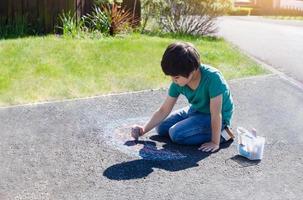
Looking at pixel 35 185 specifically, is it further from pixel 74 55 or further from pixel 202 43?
pixel 202 43

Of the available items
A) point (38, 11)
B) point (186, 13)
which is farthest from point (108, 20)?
point (186, 13)

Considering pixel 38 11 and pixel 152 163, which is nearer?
pixel 152 163

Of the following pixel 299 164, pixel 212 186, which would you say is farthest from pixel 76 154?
pixel 299 164

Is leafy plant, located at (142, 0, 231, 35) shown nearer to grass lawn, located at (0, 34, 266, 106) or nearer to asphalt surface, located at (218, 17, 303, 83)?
asphalt surface, located at (218, 17, 303, 83)

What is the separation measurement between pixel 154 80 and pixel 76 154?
2.92 metres

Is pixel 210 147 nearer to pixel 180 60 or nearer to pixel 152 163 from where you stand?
pixel 152 163

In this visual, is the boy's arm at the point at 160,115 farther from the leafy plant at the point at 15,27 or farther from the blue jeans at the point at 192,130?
the leafy plant at the point at 15,27

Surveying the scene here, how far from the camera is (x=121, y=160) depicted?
14.9 ft

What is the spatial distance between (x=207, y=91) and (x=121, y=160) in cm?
95

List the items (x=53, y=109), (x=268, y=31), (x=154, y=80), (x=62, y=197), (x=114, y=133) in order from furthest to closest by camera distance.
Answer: (x=268, y=31) < (x=154, y=80) < (x=53, y=109) < (x=114, y=133) < (x=62, y=197)

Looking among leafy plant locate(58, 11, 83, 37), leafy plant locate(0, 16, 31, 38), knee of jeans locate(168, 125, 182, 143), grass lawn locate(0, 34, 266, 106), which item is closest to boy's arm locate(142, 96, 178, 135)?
knee of jeans locate(168, 125, 182, 143)

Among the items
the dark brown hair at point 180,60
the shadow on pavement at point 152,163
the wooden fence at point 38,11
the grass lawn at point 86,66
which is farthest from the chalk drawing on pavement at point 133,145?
the wooden fence at point 38,11

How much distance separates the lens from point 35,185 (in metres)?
4.04

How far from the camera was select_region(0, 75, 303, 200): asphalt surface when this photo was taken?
13.1 feet
